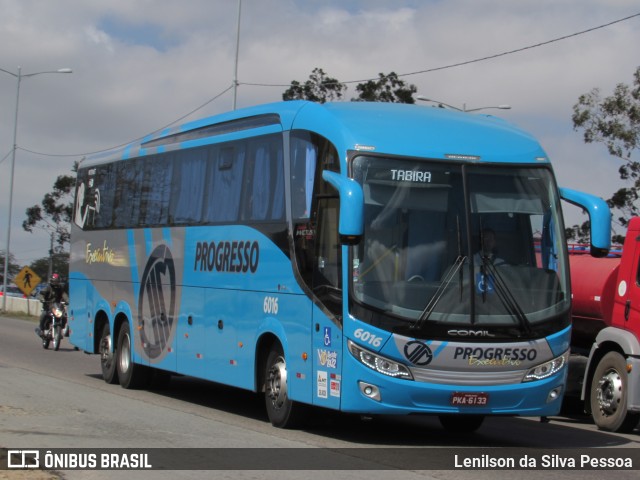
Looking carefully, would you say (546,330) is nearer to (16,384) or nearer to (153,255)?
(153,255)

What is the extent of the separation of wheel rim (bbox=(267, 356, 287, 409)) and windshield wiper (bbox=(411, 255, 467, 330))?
2.28 meters

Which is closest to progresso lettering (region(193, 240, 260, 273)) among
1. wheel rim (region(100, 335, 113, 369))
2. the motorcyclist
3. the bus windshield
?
the bus windshield

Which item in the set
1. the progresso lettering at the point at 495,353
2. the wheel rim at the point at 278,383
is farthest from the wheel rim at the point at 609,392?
the wheel rim at the point at 278,383

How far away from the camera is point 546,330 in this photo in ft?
38.3

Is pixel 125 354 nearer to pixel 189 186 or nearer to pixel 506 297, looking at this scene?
pixel 189 186

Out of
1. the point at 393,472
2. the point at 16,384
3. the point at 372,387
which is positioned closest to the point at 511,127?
the point at 372,387

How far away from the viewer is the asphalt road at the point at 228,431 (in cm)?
1017

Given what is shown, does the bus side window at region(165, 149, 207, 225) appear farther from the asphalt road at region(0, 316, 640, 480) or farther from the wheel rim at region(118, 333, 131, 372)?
the wheel rim at region(118, 333, 131, 372)

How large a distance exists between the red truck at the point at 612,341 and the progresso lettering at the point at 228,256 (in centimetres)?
464

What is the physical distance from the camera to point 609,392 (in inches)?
567

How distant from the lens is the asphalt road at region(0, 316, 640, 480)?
10.2 meters

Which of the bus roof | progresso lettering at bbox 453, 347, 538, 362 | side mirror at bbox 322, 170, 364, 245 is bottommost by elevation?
progresso lettering at bbox 453, 347, 538, 362

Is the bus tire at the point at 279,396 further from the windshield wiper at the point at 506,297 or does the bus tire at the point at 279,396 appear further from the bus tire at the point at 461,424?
the windshield wiper at the point at 506,297

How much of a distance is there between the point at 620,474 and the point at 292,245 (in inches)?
174
